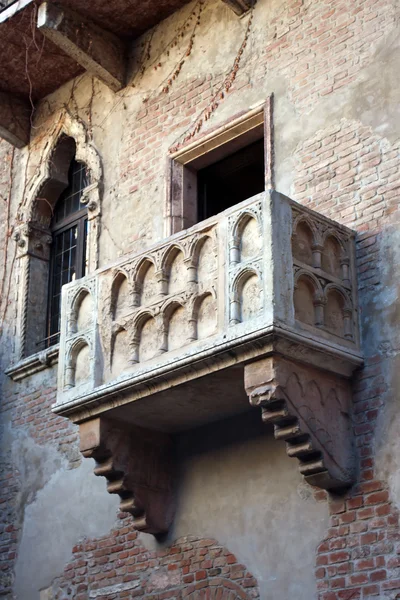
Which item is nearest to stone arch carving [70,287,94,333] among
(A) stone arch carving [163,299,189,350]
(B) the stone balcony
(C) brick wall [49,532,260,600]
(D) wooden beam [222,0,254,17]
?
(B) the stone balcony

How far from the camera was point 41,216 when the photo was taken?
12062 millimetres

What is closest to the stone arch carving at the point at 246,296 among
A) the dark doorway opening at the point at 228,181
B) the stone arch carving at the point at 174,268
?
the stone arch carving at the point at 174,268

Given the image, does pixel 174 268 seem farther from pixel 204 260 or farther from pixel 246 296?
pixel 246 296

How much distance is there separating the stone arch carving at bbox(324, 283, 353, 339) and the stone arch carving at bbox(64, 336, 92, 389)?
1997mm

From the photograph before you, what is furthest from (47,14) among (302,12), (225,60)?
(302,12)

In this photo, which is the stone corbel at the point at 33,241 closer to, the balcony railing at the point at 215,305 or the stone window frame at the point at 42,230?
the stone window frame at the point at 42,230

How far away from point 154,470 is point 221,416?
774mm

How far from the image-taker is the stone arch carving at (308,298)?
7793mm

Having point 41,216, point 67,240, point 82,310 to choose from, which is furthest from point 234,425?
point 41,216

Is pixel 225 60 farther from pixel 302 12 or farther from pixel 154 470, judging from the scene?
pixel 154 470

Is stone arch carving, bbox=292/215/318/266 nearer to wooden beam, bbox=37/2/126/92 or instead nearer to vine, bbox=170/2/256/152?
vine, bbox=170/2/256/152

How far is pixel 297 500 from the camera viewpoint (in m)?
8.10

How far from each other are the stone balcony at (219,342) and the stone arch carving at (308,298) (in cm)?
1

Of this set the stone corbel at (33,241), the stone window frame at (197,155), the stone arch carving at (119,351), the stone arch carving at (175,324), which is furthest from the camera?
the stone corbel at (33,241)
